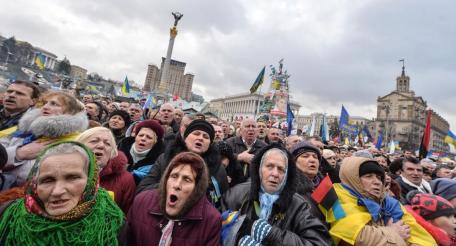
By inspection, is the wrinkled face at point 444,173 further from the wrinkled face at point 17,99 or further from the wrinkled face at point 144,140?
the wrinkled face at point 17,99

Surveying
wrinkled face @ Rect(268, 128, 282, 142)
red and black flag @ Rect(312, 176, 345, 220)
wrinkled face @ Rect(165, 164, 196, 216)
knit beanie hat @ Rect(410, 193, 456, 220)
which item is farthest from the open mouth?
wrinkled face @ Rect(268, 128, 282, 142)

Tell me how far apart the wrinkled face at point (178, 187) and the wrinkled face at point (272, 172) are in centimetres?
73

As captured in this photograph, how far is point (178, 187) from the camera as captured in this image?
201cm

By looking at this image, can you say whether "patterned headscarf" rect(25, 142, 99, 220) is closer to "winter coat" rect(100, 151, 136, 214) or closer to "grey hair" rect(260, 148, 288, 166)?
"winter coat" rect(100, 151, 136, 214)

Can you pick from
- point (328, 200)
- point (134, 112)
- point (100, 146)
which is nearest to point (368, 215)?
point (328, 200)

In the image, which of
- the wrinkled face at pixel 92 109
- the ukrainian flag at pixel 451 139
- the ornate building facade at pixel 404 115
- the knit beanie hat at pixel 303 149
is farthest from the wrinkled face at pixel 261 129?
the ornate building facade at pixel 404 115

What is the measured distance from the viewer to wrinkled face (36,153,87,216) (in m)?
1.50

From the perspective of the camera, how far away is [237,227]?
2.06 m

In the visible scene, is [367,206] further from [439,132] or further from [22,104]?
[439,132]

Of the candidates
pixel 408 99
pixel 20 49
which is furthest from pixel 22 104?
pixel 408 99

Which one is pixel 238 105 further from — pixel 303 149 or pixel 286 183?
pixel 286 183

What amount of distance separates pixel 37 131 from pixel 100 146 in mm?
631

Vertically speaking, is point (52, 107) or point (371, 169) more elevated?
point (52, 107)

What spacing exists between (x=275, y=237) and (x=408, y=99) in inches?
3099
